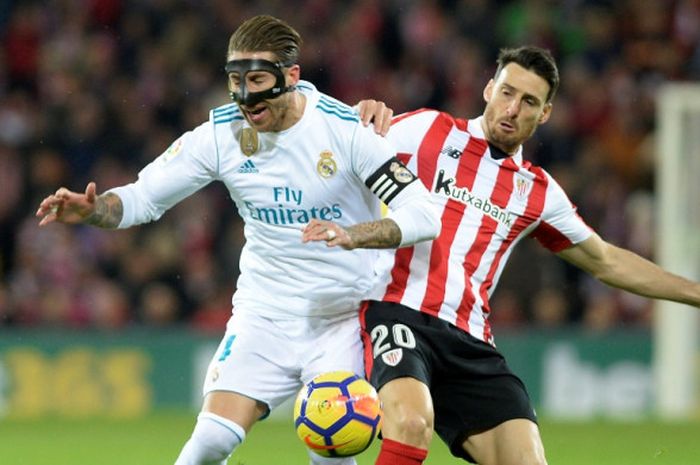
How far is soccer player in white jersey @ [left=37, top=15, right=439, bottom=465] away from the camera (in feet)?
19.2

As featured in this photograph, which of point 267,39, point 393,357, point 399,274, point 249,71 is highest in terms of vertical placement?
A: point 267,39

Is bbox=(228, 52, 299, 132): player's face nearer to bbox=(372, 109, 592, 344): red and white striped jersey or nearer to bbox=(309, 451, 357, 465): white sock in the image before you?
bbox=(372, 109, 592, 344): red and white striped jersey

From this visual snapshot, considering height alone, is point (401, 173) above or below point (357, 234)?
above

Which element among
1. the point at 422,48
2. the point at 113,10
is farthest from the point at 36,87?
the point at 422,48

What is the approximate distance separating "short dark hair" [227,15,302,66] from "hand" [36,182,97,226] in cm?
81

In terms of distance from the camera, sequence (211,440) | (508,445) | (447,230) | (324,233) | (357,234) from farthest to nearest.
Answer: (447,230) < (508,445) < (211,440) < (357,234) < (324,233)

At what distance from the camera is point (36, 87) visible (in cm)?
1465

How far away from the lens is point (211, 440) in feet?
19.0

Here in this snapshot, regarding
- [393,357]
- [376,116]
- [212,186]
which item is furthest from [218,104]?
[393,357]

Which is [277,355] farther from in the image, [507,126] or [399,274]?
[507,126]

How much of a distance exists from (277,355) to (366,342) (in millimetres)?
378

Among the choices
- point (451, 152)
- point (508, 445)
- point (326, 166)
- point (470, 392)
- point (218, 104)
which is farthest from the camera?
point (218, 104)

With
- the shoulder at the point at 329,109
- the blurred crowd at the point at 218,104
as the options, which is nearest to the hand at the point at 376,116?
the shoulder at the point at 329,109

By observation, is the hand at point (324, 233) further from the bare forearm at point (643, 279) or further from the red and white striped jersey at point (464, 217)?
the bare forearm at point (643, 279)
